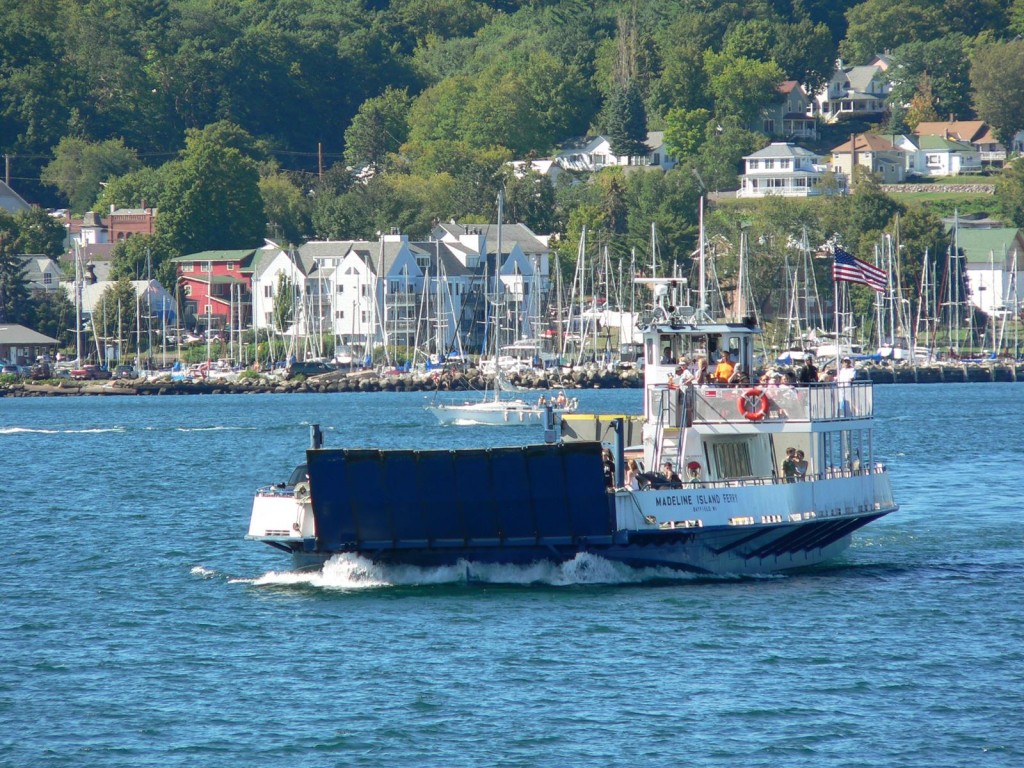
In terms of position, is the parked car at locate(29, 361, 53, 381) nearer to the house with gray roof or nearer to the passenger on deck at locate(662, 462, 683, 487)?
the house with gray roof

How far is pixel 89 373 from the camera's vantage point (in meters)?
144

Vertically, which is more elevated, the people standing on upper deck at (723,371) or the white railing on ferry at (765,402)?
the people standing on upper deck at (723,371)

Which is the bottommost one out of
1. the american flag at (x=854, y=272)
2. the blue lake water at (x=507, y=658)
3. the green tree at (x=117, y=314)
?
the blue lake water at (x=507, y=658)

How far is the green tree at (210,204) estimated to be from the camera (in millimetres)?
183250

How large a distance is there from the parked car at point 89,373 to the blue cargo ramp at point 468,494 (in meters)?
114

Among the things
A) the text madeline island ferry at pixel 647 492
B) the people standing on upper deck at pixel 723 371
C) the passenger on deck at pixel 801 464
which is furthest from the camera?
the people standing on upper deck at pixel 723 371

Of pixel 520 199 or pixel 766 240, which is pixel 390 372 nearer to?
pixel 766 240

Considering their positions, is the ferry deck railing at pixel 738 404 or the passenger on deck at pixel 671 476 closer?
the passenger on deck at pixel 671 476

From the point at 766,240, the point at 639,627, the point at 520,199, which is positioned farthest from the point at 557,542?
the point at 520,199

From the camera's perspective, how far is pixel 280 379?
472 ft

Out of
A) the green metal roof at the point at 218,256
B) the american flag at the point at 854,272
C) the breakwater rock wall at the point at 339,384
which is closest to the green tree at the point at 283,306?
the green metal roof at the point at 218,256

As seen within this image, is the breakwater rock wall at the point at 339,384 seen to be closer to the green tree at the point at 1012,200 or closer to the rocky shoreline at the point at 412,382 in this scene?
the rocky shoreline at the point at 412,382

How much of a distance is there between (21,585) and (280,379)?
343 ft

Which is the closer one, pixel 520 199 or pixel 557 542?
pixel 557 542
